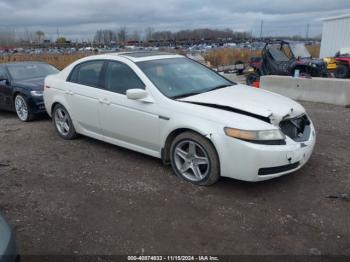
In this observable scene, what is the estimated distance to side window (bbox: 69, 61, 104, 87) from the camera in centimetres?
550

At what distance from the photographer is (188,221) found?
3.61 m

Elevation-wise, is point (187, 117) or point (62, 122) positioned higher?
point (187, 117)

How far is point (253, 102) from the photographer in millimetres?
4367

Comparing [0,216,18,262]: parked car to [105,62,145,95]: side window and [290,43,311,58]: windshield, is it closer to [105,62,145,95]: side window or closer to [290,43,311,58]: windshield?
[105,62,145,95]: side window

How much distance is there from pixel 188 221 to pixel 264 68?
36.2 feet

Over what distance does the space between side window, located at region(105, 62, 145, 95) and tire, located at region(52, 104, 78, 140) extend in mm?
1332

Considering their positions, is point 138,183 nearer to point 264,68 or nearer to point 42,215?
point 42,215

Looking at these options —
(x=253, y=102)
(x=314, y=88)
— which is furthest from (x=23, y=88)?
(x=314, y=88)

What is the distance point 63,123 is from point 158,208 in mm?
3282

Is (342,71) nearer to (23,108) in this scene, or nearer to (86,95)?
(23,108)

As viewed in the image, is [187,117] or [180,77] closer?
[187,117]

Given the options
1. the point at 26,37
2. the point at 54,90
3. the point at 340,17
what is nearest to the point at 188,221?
the point at 54,90

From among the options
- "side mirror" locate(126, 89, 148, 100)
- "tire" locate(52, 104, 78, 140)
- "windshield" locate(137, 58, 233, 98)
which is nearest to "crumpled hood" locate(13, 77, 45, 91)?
"tire" locate(52, 104, 78, 140)

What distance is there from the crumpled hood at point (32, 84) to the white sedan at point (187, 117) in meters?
2.30
